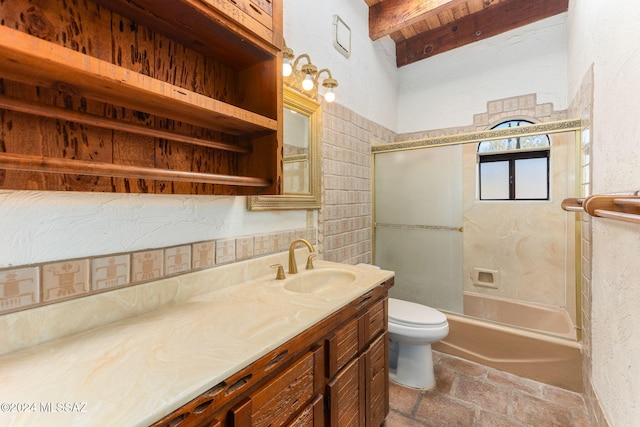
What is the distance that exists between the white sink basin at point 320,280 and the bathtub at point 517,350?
124 centimetres

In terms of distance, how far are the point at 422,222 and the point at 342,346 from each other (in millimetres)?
1695

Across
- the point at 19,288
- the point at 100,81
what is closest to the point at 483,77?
the point at 100,81

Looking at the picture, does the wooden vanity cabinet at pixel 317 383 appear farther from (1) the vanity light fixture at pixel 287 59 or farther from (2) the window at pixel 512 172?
(2) the window at pixel 512 172

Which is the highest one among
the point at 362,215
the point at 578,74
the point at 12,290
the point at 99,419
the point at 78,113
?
the point at 578,74

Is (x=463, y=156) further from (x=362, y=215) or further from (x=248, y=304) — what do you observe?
(x=248, y=304)

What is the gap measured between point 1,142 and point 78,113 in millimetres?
185

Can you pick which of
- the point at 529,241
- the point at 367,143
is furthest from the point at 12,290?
the point at 529,241

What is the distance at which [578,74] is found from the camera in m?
1.89

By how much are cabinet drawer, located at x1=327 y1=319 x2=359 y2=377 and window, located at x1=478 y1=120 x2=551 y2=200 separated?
1.89 meters

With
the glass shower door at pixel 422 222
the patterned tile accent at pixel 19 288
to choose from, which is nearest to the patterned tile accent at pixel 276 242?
the patterned tile accent at pixel 19 288

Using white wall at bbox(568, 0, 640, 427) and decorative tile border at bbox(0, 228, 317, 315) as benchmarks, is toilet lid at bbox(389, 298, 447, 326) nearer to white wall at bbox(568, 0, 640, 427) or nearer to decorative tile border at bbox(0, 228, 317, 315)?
white wall at bbox(568, 0, 640, 427)

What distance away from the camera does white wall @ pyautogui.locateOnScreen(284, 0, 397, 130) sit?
5.72ft

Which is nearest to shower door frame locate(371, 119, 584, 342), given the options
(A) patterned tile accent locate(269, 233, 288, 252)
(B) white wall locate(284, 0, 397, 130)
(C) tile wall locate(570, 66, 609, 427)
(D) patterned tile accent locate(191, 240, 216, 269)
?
(C) tile wall locate(570, 66, 609, 427)

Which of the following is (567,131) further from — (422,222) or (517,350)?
(517,350)
